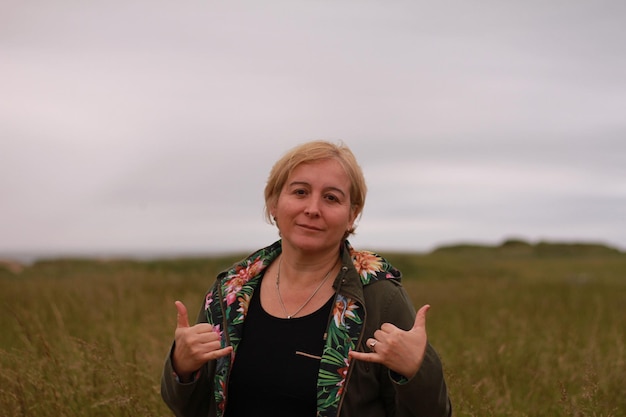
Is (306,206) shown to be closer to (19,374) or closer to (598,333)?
(19,374)

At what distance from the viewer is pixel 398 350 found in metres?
2.28

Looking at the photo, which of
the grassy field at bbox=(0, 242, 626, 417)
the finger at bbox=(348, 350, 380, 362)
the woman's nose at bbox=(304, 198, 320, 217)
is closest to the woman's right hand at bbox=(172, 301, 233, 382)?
the finger at bbox=(348, 350, 380, 362)

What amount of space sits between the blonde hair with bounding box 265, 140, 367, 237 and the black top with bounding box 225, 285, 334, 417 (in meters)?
0.45

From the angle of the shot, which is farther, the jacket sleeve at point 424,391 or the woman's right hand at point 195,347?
the woman's right hand at point 195,347

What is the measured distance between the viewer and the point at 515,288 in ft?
37.8

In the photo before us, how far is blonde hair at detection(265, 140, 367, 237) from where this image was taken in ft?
8.58

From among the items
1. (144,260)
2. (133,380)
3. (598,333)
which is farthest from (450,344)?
(144,260)

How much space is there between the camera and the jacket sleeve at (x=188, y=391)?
2.62 metres

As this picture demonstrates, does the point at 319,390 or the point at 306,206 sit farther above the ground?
the point at 306,206

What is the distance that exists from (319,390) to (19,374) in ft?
8.27

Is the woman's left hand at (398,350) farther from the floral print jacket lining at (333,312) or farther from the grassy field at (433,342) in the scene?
the grassy field at (433,342)

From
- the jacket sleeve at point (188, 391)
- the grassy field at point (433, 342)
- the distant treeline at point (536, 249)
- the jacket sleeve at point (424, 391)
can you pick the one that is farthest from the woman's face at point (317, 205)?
the distant treeline at point (536, 249)

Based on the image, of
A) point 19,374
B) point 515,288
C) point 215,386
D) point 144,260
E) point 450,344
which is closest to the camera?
point 215,386

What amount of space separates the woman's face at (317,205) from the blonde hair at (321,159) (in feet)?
0.08
